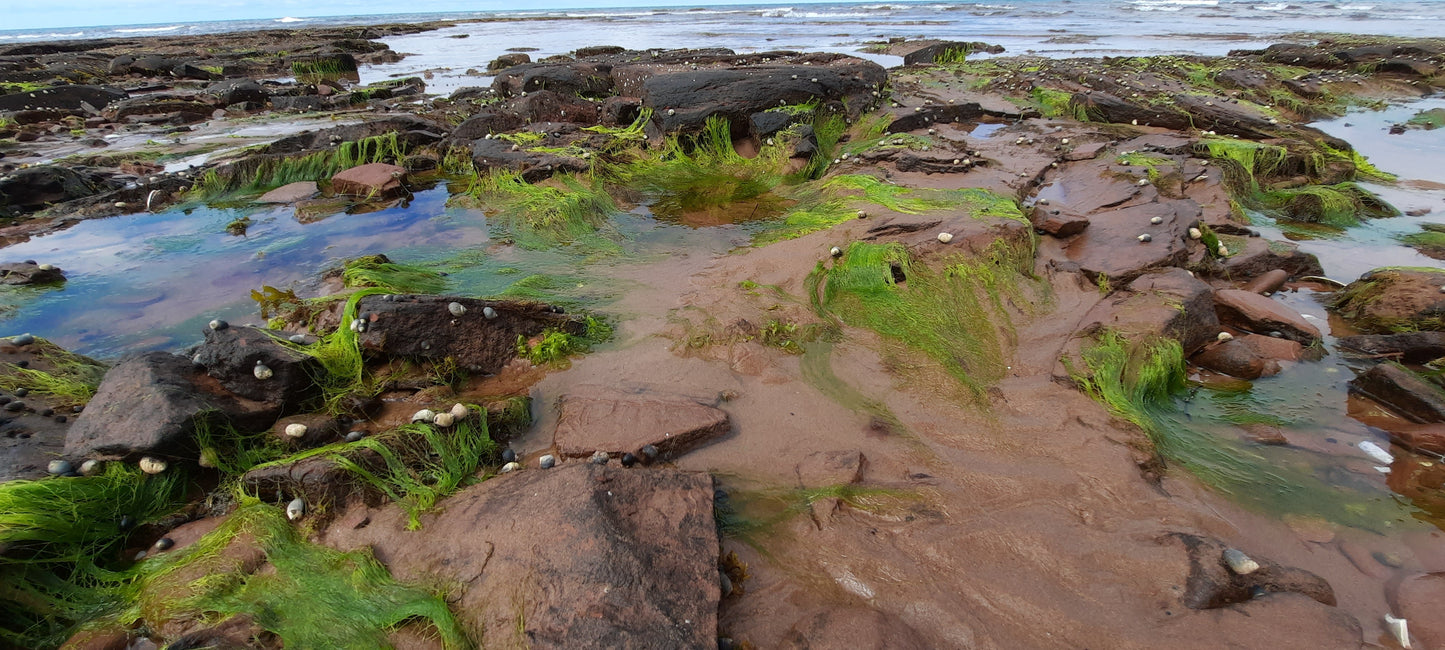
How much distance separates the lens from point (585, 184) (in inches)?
303

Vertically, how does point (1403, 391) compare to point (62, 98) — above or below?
below

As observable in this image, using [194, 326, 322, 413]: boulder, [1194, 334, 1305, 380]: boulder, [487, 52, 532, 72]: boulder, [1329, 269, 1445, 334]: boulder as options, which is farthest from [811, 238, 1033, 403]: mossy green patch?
[487, 52, 532, 72]: boulder

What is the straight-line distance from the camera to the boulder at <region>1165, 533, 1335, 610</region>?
2.25 meters

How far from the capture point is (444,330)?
386 centimetres

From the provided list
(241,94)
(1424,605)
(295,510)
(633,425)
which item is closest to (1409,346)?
(1424,605)

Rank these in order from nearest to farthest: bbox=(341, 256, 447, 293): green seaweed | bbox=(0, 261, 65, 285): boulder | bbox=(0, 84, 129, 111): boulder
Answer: bbox=(341, 256, 447, 293): green seaweed → bbox=(0, 261, 65, 285): boulder → bbox=(0, 84, 129, 111): boulder

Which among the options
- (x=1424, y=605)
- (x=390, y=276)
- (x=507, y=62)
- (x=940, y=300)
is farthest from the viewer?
(x=507, y=62)

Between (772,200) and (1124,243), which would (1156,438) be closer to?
(1124,243)

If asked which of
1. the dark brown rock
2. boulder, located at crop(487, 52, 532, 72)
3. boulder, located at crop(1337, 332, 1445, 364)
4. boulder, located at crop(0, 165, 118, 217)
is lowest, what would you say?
boulder, located at crop(1337, 332, 1445, 364)

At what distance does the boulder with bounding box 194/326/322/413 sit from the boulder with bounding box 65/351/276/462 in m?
0.10

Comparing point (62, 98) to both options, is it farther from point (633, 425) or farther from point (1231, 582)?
point (1231, 582)

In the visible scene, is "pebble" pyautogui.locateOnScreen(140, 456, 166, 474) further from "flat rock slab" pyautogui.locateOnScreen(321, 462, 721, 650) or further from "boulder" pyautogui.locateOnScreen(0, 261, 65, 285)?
"boulder" pyautogui.locateOnScreen(0, 261, 65, 285)

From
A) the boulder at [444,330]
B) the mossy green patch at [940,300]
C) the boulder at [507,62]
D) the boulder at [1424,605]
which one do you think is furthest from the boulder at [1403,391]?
the boulder at [507,62]

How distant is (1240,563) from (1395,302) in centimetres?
374
